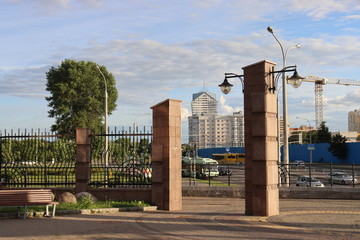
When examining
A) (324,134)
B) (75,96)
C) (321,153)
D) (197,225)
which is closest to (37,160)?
(197,225)

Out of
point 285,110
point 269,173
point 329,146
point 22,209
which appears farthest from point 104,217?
point 329,146

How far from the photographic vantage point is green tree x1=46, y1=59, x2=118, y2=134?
44938 millimetres

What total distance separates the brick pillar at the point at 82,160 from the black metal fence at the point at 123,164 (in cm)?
29

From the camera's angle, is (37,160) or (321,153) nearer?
(37,160)

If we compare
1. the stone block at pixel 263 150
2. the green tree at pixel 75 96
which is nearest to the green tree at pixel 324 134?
the green tree at pixel 75 96

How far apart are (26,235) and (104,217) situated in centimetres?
314

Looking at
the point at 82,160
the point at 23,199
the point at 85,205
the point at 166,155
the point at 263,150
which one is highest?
the point at 263,150

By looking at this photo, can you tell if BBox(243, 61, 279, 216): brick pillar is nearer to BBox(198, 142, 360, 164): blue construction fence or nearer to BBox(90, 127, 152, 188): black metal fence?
BBox(90, 127, 152, 188): black metal fence

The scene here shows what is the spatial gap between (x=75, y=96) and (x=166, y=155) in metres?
31.4

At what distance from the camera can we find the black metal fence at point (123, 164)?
17328 millimetres

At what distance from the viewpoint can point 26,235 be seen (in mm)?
10703

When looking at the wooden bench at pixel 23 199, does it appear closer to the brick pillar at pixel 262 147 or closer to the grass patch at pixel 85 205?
the grass patch at pixel 85 205

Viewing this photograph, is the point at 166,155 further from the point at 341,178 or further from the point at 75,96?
the point at 75,96

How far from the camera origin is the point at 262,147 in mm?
13602
